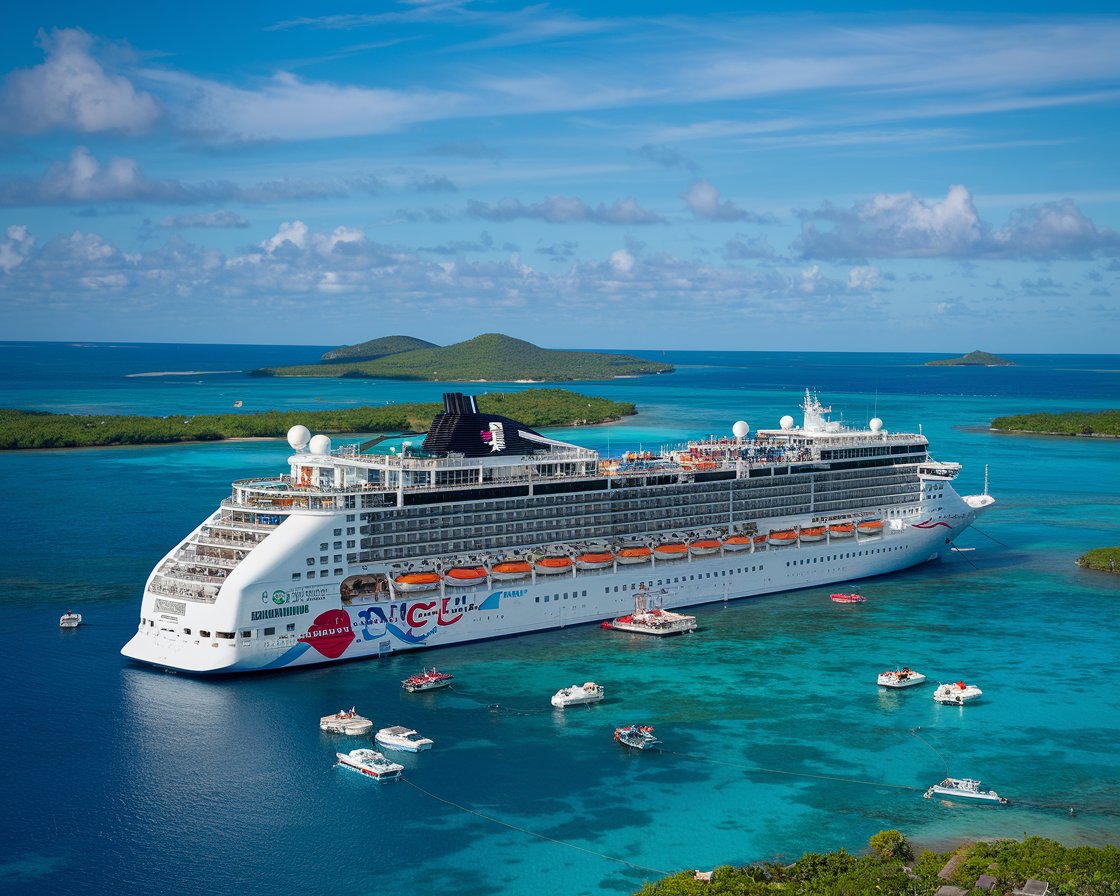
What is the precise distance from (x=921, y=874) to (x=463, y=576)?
20060mm

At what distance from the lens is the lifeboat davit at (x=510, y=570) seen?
42156 millimetres

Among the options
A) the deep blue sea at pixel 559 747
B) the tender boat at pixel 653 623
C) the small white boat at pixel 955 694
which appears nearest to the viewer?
the deep blue sea at pixel 559 747

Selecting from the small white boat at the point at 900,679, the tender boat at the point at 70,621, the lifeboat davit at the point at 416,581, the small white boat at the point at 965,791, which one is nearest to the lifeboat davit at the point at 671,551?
the lifeboat davit at the point at 416,581

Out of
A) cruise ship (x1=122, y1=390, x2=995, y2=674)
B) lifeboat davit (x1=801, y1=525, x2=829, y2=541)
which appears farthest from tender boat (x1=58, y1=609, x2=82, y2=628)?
lifeboat davit (x1=801, y1=525, x2=829, y2=541)

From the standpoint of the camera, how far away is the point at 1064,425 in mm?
123750

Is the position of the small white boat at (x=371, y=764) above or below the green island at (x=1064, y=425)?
below

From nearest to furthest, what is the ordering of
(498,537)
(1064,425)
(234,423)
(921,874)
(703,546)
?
(921,874)
(498,537)
(703,546)
(234,423)
(1064,425)

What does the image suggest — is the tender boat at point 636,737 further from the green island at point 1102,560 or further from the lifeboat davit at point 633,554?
the green island at point 1102,560

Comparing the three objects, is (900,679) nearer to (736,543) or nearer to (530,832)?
(736,543)

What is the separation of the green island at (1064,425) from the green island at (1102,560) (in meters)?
69.6

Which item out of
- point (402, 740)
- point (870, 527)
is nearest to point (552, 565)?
point (402, 740)

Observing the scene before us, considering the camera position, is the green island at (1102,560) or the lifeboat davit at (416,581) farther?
the green island at (1102,560)

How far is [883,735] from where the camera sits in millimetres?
33656

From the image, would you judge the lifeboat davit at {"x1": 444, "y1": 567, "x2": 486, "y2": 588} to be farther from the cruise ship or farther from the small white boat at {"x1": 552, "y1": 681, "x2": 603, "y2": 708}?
the small white boat at {"x1": 552, "y1": 681, "x2": 603, "y2": 708}
